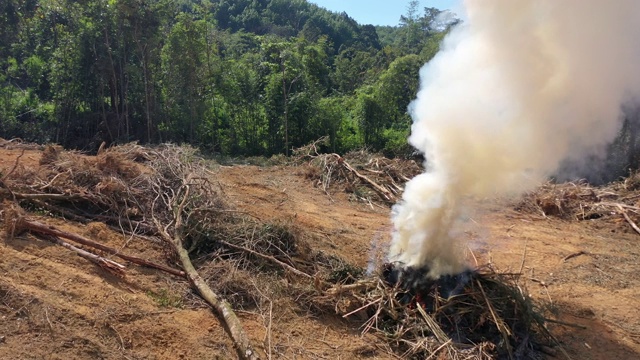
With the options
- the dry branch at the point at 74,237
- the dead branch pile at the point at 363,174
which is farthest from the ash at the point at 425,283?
the dead branch pile at the point at 363,174

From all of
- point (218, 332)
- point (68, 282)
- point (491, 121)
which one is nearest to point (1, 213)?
point (68, 282)

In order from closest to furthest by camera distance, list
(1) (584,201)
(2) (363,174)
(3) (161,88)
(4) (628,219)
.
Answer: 1. (4) (628,219)
2. (1) (584,201)
3. (2) (363,174)
4. (3) (161,88)

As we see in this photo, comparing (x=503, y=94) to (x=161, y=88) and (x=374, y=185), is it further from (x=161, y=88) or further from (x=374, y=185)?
(x=161, y=88)

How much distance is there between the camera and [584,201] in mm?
12727

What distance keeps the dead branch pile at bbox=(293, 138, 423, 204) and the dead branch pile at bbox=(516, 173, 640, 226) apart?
3.30 m

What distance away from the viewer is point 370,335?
5.74m

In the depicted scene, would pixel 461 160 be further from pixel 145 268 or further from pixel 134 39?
pixel 134 39

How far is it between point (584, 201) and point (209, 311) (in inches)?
428

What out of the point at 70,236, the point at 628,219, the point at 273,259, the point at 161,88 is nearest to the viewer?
the point at 70,236

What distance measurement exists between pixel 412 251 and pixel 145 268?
10.7ft

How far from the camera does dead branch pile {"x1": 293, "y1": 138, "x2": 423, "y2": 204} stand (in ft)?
42.3

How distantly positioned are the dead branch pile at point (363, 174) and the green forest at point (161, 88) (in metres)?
2.42

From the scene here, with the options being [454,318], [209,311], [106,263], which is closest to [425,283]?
[454,318]

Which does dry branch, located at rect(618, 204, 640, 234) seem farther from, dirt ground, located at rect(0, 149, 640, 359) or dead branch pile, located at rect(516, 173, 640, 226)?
dirt ground, located at rect(0, 149, 640, 359)
